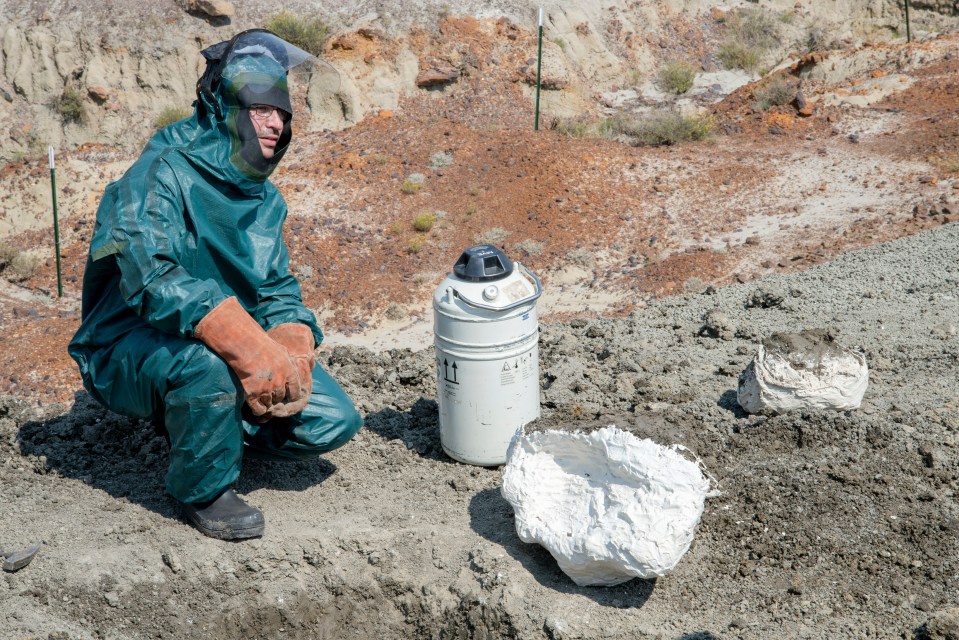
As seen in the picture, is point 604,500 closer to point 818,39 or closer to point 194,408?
point 194,408

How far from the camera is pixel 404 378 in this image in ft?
16.5

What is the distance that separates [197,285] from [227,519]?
3.02 feet

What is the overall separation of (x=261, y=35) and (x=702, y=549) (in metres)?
2.59

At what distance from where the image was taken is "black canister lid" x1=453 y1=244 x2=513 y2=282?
12.5ft

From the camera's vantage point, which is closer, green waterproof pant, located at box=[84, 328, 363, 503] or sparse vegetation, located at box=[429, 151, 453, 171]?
green waterproof pant, located at box=[84, 328, 363, 503]

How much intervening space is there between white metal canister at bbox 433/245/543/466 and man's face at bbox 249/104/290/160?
2.82 ft

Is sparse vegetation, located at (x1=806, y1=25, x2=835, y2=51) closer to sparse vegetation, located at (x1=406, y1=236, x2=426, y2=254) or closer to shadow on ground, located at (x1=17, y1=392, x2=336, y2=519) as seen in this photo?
sparse vegetation, located at (x1=406, y1=236, x2=426, y2=254)

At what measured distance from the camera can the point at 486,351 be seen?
387 centimetres

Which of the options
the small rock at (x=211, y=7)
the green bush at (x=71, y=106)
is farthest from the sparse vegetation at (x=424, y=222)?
the small rock at (x=211, y=7)

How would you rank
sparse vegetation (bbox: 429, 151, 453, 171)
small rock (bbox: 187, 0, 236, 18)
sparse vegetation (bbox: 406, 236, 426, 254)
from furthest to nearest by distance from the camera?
small rock (bbox: 187, 0, 236, 18) < sparse vegetation (bbox: 429, 151, 453, 171) < sparse vegetation (bbox: 406, 236, 426, 254)

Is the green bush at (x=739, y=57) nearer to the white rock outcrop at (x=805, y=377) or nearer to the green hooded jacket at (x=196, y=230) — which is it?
the white rock outcrop at (x=805, y=377)

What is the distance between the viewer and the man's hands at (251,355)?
10.9ft

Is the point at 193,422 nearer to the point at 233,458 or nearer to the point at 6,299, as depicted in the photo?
the point at 233,458

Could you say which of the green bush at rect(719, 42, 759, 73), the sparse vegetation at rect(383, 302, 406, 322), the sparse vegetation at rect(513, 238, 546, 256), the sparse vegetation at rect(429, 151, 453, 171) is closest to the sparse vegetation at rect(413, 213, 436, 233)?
the sparse vegetation at rect(513, 238, 546, 256)
